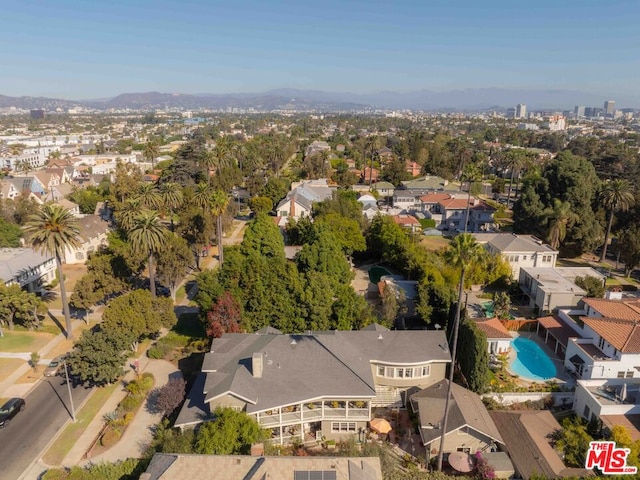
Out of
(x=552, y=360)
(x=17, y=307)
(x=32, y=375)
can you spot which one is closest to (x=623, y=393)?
Result: (x=552, y=360)

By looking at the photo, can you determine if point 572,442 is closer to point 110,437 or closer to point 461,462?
point 461,462

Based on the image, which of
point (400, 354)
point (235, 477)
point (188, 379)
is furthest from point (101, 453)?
point (400, 354)

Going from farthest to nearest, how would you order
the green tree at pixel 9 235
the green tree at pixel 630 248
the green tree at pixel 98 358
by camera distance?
the green tree at pixel 9 235 < the green tree at pixel 630 248 < the green tree at pixel 98 358

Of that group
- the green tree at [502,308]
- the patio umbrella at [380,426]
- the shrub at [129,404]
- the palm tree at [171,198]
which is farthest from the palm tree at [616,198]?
the shrub at [129,404]

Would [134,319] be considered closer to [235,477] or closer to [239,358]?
[239,358]

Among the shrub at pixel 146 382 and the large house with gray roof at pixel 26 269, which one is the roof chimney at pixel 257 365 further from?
the large house with gray roof at pixel 26 269

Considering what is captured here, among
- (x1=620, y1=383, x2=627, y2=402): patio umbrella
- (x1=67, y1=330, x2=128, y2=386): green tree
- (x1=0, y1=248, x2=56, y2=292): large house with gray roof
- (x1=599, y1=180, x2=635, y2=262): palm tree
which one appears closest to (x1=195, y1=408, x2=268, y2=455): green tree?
(x1=67, y1=330, x2=128, y2=386): green tree

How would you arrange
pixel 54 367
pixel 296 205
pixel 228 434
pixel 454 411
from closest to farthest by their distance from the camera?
pixel 228 434 → pixel 454 411 → pixel 54 367 → pixel 296 205

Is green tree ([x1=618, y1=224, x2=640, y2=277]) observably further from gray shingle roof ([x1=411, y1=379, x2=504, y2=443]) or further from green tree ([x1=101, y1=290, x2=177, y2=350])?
green tree ([x1=101, y1=290, x2=177, y2=350])
